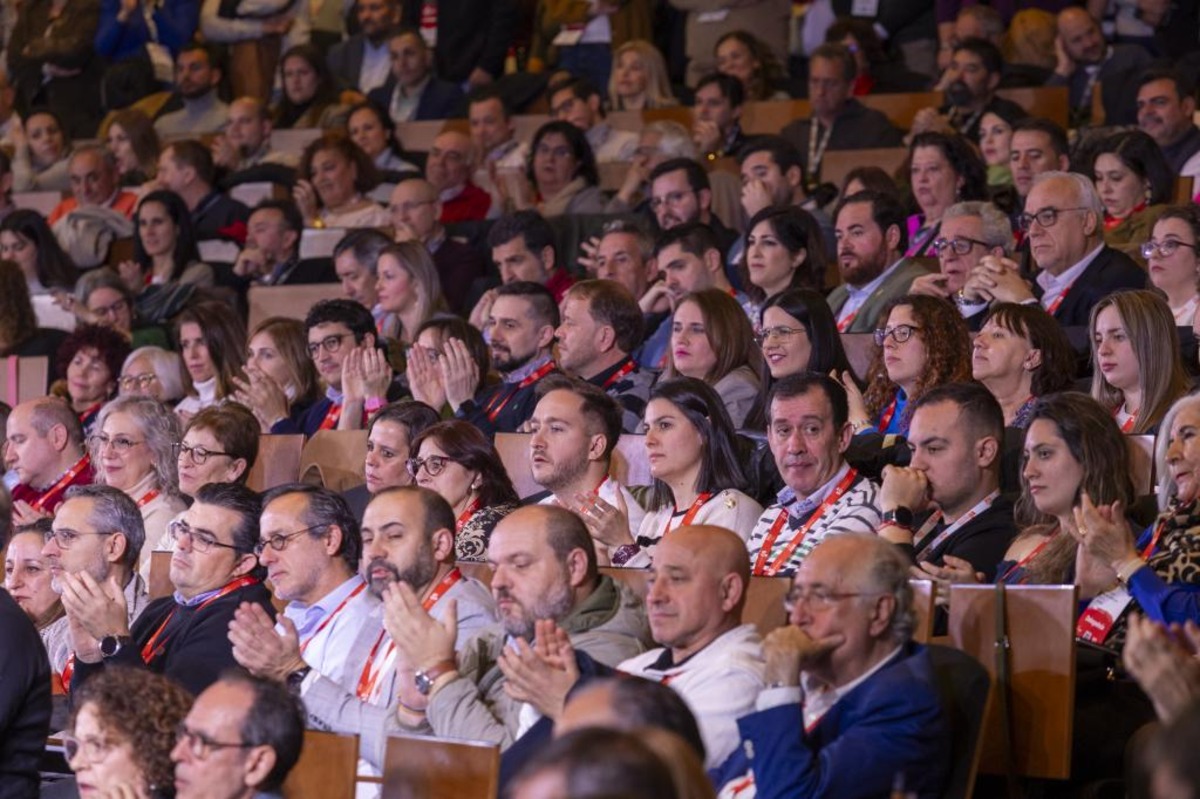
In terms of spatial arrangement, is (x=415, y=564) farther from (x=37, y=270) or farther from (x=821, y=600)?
(x=37, y=270)

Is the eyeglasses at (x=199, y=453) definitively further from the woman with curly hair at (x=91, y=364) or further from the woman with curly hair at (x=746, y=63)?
the woman with curly hair at (x=746, y=63)

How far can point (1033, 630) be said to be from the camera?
3.44 m

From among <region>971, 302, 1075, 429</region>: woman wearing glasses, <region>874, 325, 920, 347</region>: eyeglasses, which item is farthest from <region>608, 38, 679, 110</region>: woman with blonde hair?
<region>971, 302, 1075, 429</region>: woman wearing glasses

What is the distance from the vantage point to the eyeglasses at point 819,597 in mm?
3230

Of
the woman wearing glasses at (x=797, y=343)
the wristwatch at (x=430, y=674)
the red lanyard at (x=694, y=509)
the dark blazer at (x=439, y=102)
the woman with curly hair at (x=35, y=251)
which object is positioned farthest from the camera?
the dark blazer at (x=439, y=102)

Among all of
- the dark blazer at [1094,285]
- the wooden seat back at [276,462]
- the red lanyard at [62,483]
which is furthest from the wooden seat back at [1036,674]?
the red lanyard at [62,483]

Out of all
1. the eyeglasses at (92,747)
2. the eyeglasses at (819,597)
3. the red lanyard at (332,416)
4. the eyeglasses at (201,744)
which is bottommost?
the red lanyard at (332,416)

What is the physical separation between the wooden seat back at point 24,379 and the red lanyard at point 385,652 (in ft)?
10.4

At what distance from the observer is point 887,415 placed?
5.09m

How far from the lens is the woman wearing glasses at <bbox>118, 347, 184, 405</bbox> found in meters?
6.51

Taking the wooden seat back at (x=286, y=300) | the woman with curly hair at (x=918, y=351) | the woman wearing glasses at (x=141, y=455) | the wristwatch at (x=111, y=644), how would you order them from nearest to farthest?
the wristwatch at (x=111, y=644)
the woman with curly hair at (x=918, y=351)
the woman wearing glasses at (x=141, y=455)
the wooden seat back at (x=286, y=300)

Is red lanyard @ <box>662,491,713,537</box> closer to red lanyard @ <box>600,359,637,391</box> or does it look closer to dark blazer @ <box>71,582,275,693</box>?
dark blazer @ <box>71,582,275,693</box>

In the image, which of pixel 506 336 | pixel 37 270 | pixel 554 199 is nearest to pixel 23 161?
pixel 37 270

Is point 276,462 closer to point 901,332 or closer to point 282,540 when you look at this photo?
point 282,540
